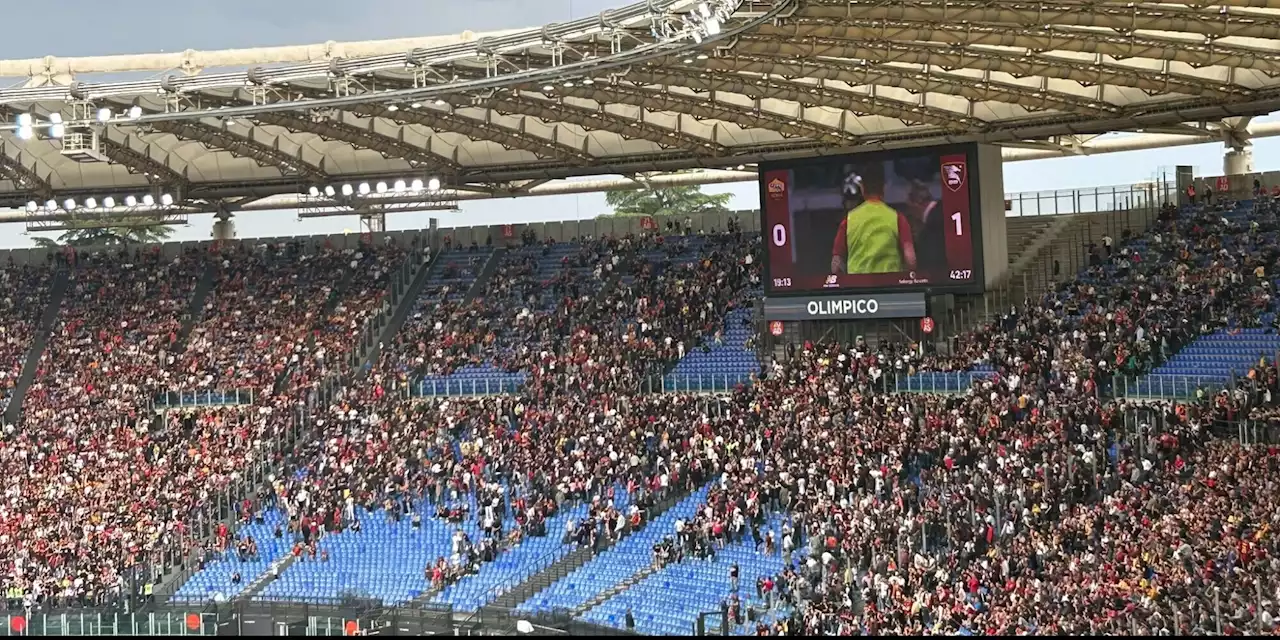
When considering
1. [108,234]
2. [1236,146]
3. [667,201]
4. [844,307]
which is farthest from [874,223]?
[667,201]

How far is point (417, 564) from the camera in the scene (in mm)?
34469

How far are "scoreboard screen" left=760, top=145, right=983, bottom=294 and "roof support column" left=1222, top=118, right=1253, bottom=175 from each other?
6.78m

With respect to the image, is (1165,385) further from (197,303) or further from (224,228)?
(224,228)

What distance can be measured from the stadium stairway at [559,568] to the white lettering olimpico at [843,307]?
6.32 metres

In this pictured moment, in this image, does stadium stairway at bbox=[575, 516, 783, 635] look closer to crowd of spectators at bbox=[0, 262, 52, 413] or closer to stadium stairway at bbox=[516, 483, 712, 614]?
stadium stairway at bbox=[516, 483, 712, 614]

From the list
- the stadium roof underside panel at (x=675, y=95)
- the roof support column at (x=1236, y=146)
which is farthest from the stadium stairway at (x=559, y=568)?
the roof support column at (x=1236, y=146)

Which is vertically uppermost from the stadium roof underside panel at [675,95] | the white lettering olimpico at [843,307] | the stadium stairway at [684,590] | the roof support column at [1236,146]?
the stadium roof underside panel at [675,95]

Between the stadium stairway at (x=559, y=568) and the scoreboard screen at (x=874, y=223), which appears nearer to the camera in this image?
the stadium stairway at (x=559, y=568)

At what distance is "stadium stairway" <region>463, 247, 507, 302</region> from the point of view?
1793 inches

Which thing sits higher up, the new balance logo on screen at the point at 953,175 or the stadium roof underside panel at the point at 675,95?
the stadium roof underside panel at the point at 675,95

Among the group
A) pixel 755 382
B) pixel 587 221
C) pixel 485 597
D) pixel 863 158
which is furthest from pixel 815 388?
pixel 587 221

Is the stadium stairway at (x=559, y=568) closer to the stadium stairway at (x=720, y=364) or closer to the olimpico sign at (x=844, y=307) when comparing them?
the stadium stairway at (x=720, y=364)

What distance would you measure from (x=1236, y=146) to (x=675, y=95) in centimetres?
1361

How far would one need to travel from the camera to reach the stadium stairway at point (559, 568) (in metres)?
31.8
